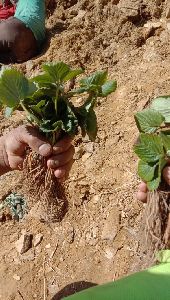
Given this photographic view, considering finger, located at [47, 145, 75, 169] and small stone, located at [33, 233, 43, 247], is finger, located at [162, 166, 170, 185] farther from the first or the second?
small stone, located at [33, 233, 43, 247]

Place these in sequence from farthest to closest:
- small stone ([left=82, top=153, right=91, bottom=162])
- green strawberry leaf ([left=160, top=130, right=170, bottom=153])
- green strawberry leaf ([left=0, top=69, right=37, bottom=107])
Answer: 1. small stone ([left=82, top=153, right=91, bottom=162])
2. green strawberry leaf ([left=0, top=69, right=37, bottom=107])
3. green strawberry leaf ([left=160, top=130, right=170, bottom=153])

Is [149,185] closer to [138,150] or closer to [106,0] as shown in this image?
[138,150]

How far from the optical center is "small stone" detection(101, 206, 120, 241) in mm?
3007

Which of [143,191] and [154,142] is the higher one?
[154,142]

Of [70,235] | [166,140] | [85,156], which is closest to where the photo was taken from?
[166,140]

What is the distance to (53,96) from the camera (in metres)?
2.01

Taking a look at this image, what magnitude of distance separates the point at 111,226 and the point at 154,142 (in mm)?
1270

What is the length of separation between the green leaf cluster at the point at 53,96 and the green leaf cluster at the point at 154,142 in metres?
0.20

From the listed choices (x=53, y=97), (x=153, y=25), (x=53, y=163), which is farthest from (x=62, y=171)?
(x=153, y=25)

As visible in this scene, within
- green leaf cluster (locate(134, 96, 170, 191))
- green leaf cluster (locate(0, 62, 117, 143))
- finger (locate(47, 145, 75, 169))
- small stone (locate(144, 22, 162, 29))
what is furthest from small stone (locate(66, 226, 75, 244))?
small stone (locate(144, 22, 162, 29))

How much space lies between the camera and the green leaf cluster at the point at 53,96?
76.9 inches

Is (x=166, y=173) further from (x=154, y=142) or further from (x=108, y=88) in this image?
(x=108, y=88)

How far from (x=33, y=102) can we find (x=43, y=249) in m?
1.31

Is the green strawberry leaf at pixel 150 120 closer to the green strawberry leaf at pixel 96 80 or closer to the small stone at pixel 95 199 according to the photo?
the green strawberry leaf at pixel 96 80
